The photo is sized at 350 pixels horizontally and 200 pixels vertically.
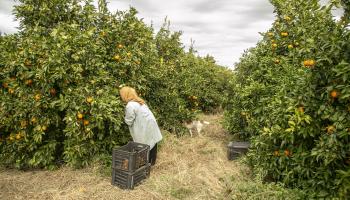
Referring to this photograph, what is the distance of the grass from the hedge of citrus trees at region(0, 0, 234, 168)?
0.33m

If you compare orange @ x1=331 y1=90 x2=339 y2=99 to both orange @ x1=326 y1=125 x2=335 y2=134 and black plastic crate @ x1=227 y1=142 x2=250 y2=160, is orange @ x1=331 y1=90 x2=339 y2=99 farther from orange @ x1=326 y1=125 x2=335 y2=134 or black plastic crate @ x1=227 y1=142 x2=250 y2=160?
black plastic crate @ x1=227 y1=142 x2=250 y2=160

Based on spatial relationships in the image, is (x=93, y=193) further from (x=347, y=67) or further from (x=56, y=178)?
(x=347, y=67)

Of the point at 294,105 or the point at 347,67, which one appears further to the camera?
the point at 294,105

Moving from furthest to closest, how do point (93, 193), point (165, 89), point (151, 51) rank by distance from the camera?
point (165, 89), point (151, 51), point (93, 193)

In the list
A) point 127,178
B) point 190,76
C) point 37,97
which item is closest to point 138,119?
point 127,178

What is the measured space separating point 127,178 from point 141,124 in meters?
0.86

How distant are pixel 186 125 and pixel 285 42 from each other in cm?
284

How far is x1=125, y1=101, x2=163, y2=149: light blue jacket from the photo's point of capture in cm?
461

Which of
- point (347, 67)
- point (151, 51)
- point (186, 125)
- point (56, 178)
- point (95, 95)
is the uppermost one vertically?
point (151, 51)

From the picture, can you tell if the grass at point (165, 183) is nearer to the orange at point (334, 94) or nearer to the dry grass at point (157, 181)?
the dry grass at point (157, 181)

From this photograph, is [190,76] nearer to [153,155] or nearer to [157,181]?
[153,155]

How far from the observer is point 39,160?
4945 mm

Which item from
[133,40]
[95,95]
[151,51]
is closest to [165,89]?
[151,51]

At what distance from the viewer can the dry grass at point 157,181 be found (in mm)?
4023
